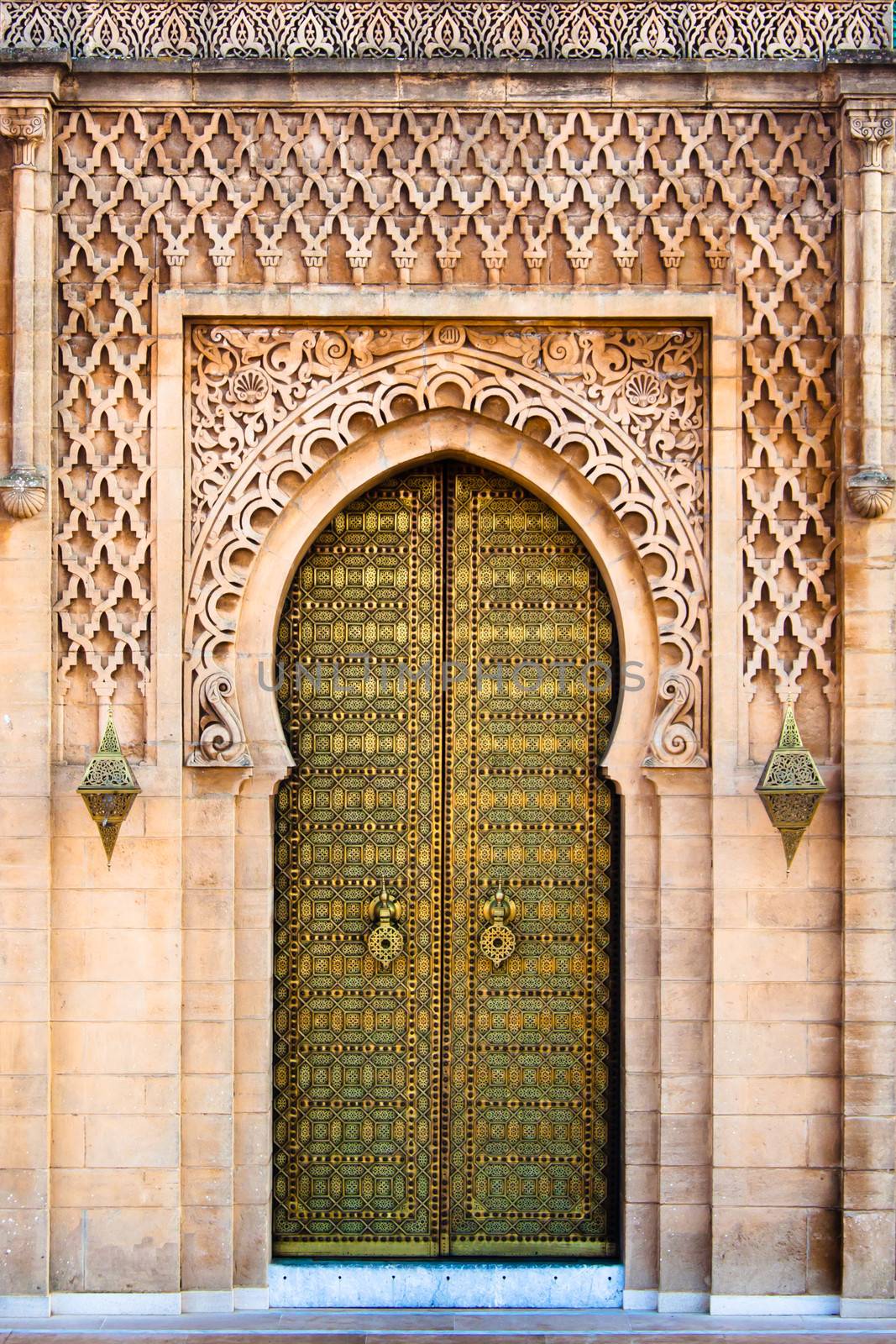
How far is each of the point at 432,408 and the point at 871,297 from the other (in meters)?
1.80

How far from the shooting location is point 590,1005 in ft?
21.1

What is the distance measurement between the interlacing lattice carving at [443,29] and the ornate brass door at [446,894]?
70.5 inches

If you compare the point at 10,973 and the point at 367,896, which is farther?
the point at 367,896

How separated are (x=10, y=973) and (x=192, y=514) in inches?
78.3

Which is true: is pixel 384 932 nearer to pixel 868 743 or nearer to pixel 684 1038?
pixel 684 1038

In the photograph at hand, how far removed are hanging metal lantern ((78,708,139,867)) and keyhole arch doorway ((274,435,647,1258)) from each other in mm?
751

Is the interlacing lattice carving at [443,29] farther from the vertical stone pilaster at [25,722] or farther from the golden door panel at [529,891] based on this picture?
the golden door panel at [529,891]

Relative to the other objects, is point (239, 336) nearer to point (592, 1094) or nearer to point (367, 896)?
point (367, 896)

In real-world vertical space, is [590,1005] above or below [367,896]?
below

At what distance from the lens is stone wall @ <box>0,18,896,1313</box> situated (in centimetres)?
609

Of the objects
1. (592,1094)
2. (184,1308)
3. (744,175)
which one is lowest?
(184,1308)

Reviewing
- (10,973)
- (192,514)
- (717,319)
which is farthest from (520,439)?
(10,973)

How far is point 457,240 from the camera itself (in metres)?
6.16

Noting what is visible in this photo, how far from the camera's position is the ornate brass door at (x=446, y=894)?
6414 mm
